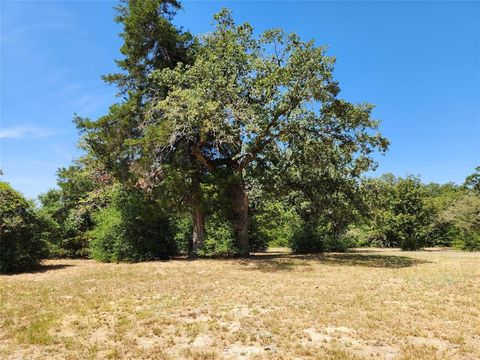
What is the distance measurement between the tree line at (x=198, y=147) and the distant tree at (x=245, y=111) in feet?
0.19

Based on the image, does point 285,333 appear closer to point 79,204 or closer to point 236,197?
point 236,197

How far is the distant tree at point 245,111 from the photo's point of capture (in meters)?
15.6


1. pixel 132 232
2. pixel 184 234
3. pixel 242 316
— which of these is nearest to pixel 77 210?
pixel 132 232

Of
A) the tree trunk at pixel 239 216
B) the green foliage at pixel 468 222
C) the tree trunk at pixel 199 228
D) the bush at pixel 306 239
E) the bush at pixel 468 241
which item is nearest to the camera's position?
the tree trunk at pixel 239 216

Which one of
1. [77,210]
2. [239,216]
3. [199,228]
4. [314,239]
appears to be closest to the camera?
[239,216]

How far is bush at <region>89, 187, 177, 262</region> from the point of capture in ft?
57.6

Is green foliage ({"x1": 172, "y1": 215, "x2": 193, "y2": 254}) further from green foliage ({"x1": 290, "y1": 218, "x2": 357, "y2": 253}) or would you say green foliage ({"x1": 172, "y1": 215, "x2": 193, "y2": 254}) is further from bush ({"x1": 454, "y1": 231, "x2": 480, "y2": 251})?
bush ({"x1": 454, "y1": 231, "x2": 480, "y2": 251})

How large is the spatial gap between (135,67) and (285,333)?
15944 mm

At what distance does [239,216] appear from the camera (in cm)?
1888

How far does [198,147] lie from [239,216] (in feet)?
13.6

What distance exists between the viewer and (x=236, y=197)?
19031mm

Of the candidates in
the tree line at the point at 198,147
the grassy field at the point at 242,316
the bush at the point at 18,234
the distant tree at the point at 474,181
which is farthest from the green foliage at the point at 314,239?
the distant tree at the point at 474,181

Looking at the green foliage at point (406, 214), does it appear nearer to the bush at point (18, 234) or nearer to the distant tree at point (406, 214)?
the distant tree at point (406, 214)

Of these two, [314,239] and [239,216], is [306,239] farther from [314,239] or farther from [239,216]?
[239,216]
